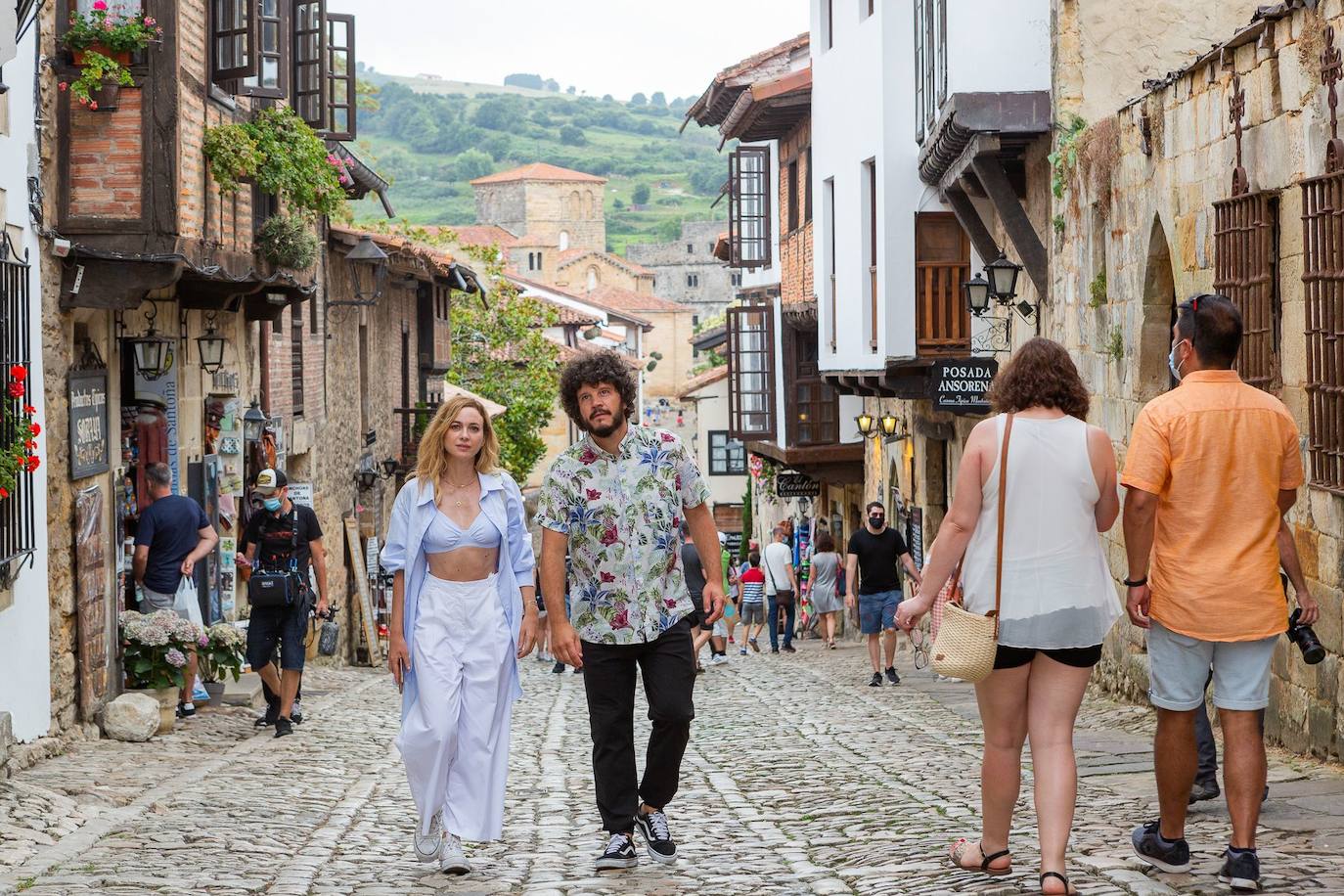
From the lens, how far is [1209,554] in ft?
17.5

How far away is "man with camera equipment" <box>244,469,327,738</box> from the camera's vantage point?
11.2 metres

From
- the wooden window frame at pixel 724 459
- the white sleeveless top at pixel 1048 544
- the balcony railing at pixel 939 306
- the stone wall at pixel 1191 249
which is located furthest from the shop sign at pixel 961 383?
the wooden window frame at pixel 724 459

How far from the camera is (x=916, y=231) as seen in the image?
60.1 feet

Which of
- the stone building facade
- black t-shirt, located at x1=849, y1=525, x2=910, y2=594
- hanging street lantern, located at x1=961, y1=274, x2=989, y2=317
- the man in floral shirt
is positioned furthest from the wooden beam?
the stone building facade

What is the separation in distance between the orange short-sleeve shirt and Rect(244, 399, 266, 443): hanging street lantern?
12870mm

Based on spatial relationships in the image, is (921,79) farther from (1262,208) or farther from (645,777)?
(645,777)

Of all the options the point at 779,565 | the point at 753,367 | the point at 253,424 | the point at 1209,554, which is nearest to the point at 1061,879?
the point at 1209,554

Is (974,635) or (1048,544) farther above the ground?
(1048,544)

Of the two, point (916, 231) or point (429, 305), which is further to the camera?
point (429, 305)

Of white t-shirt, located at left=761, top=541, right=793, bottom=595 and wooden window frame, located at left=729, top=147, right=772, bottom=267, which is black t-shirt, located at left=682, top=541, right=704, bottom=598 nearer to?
white t-shirt, located at left=761, top=541, right=793, bottom=595

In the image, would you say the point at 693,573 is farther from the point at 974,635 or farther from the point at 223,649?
the point at 974,635

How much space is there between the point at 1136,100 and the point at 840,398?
1707 centimetres

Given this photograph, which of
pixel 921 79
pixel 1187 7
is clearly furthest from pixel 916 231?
pixel 1187 7

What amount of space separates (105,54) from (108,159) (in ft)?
2.25
